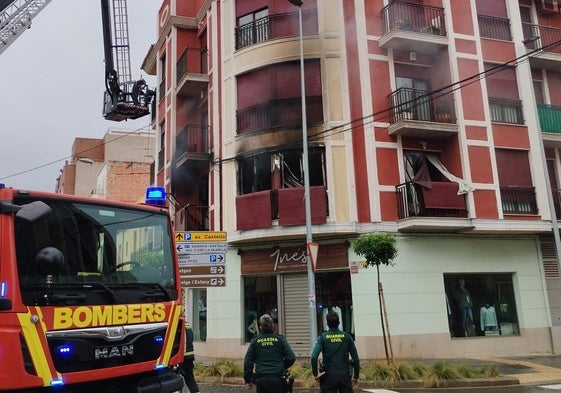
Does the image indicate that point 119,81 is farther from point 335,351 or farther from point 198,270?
point 335,351

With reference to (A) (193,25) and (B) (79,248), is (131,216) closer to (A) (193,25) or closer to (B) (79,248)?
(B) (79,248)

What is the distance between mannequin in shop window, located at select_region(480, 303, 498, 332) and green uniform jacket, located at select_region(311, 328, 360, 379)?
12302 millimetres

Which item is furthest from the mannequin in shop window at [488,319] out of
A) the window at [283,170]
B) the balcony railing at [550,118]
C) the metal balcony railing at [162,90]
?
the metal balcony railing at [162,90]

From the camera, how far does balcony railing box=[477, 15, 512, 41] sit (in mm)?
18422

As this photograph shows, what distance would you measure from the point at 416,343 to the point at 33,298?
1304cm

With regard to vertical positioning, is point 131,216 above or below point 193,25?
below

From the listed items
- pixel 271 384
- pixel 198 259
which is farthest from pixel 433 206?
pixel 271 384

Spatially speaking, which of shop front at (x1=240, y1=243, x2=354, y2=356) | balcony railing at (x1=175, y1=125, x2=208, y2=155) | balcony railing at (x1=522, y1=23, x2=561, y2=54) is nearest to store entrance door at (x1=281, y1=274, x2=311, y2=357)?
shop front at (x1=240, y1=243, x2=354, y2=356)

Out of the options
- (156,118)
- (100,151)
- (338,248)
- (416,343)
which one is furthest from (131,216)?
(100,151)

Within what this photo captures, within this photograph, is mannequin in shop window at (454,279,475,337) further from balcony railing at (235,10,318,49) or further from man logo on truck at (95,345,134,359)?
man logo on truck at (95,345,134,359)

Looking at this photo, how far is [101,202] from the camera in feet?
18.3

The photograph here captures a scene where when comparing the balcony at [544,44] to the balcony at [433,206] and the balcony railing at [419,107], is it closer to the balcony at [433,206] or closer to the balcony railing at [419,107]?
the balcony railing at [419,107]

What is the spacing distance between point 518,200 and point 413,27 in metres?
6.79

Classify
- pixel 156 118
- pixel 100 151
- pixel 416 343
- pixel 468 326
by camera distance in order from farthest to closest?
pixel 100 151 < pixel 156 118 < pixel 468 326 < pixel 416 343
